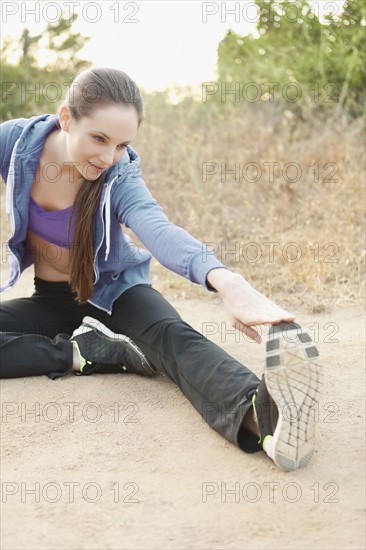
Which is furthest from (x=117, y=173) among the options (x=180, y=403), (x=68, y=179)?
(x=180, y=403)

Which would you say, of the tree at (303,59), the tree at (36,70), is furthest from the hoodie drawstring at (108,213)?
the tree at (36,70)

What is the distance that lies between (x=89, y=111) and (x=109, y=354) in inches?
34.6

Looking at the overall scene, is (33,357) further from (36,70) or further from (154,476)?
(36,70)

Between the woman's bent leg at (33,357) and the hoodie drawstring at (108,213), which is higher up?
the hoodie drawstring at (108,213)

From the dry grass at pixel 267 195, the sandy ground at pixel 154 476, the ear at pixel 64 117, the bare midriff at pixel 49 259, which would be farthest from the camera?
the dry grass at pixel 267 195

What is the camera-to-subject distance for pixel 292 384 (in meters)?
1.98

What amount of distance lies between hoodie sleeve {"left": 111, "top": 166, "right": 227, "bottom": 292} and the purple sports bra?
0.68ft

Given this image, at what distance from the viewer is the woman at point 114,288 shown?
202 cm

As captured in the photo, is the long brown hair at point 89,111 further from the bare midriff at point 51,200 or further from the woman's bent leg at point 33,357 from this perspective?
the woman's bent leg at point 33,357

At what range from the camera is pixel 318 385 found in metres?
2.02

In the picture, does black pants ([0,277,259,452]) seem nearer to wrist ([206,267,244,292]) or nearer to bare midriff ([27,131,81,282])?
bare midriff ([27,131,81,282])

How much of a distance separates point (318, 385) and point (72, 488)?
0.71 m

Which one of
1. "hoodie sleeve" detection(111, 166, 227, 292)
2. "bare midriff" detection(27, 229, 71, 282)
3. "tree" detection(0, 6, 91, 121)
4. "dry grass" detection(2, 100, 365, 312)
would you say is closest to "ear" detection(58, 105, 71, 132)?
"hoodie sleeve" detection(111, 166, 227, 292)

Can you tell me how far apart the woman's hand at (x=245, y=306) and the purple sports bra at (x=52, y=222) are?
34.3 inches
